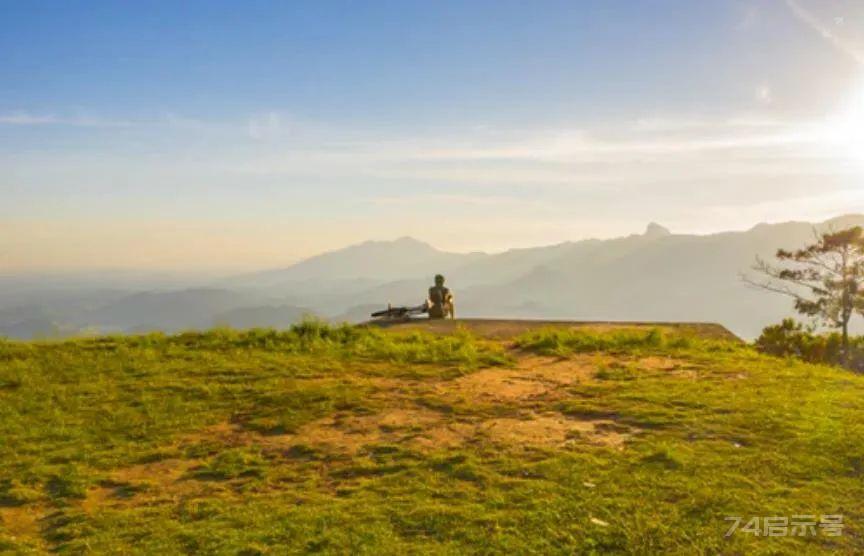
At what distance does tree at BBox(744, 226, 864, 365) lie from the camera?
94.1 feet

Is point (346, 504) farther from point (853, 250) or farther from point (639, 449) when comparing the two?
point (853, 250)

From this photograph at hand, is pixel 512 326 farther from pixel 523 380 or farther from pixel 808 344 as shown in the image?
pixel 808 344

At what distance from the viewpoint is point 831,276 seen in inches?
1180

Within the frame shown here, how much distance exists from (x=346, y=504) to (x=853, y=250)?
31.6 meters

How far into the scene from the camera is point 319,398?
10.2m

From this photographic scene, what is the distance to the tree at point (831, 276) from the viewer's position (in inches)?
1129

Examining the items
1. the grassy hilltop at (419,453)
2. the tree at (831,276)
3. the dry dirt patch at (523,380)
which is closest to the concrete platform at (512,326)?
the dry dirt patch at (523,380)

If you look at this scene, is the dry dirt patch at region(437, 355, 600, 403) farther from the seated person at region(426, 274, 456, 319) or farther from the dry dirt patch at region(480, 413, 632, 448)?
the seated person at region(426, 274, 456, 319)

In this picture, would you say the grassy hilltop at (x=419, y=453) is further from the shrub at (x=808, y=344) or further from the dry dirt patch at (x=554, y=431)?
the shrub at (x=808, y=344)

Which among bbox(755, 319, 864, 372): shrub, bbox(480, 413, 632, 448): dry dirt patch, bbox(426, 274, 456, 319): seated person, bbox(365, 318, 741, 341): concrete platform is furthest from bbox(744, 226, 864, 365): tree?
bbox(480, 413, 632, 448): dry dirt patch

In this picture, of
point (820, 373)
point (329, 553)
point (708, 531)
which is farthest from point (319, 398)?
point (820, 373)

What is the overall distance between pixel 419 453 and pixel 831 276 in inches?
1211

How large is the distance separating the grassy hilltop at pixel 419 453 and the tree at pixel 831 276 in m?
19.6

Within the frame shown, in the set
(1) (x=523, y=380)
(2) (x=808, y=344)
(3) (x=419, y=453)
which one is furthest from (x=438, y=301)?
(2) (x=808, y=344)
